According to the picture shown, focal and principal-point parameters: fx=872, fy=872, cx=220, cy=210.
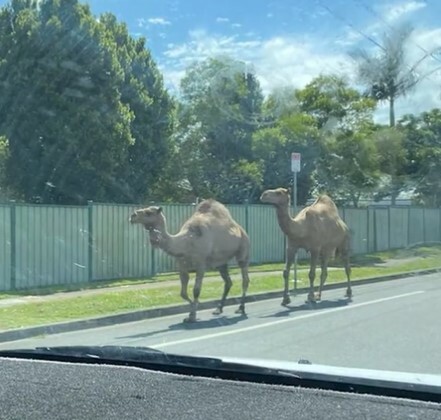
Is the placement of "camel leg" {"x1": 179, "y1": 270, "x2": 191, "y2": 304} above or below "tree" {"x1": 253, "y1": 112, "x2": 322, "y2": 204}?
below

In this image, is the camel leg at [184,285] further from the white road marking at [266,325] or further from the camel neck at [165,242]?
the white road marking at [266,325]

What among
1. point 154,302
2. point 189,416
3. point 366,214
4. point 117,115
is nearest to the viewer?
point 189,416

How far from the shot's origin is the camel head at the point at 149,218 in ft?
45.2

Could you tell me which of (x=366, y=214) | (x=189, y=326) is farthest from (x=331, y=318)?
(x=366, y=214)

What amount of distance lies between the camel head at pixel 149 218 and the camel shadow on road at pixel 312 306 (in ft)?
7.61

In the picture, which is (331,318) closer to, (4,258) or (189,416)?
(4,258)

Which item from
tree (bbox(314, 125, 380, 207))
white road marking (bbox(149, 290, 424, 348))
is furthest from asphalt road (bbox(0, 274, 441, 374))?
tree (bbox(314, 125, 380, 207))

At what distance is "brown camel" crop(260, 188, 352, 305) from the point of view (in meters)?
16.4

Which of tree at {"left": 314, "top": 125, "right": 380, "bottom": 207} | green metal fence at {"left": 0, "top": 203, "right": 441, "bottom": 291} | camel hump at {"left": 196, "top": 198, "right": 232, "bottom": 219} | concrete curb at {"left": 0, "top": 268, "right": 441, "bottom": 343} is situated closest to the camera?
concrete curb at {"left": 0, "top": 268, "right": 441, "bottom": 343}

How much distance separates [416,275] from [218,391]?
857 inches

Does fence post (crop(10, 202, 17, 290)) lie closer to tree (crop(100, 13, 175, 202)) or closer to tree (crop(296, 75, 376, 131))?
tree (crop(100, 13, 175, 202))

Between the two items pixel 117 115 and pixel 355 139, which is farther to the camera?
pixel 355 139

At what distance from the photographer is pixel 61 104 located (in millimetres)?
26219

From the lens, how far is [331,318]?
532 inches
